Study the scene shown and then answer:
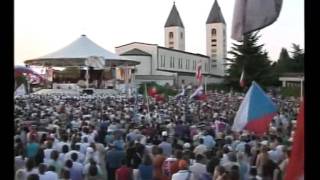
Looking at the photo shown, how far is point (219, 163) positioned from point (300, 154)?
4.37 m

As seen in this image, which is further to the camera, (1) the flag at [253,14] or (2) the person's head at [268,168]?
(2) the person's head at [268,168]

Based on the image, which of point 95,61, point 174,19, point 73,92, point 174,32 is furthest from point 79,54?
point 174,19

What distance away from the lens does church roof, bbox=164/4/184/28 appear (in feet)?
298

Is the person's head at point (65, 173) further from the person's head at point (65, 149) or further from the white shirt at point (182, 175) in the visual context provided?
the white shirt at point (182, 175)

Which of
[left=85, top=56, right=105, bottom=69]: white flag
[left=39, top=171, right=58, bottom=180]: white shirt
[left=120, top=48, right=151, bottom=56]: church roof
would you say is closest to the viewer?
[left=39, top=171, right=58, bottom=180]: white shirt

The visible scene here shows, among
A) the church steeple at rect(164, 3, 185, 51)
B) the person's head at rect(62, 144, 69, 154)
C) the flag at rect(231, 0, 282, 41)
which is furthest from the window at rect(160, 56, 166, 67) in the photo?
the flag at rect(231, 0, 282, 41)

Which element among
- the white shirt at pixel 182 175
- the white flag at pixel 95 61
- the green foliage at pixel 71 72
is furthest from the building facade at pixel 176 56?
the white shirt at pixel 182 175

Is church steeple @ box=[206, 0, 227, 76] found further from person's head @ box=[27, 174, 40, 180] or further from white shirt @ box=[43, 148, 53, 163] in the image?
person's head @ box=[27, 174, 40, 180]

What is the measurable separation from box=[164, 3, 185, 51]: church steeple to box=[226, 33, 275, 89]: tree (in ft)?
122

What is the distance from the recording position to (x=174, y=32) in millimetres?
90438

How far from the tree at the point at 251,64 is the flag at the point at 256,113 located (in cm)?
4187

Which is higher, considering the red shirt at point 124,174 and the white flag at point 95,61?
the white flag at point 95,61

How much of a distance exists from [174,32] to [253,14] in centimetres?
8910

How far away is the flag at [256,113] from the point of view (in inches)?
259
